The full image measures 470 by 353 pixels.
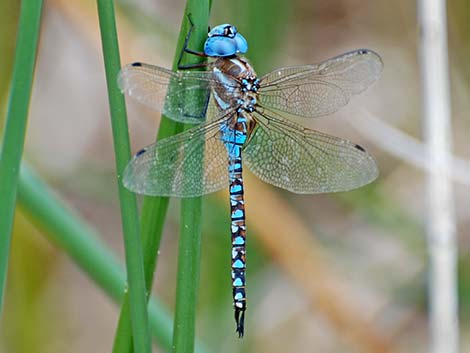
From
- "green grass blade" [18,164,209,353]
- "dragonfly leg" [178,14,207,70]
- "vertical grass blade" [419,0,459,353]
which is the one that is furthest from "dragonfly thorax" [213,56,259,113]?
"vertical grass blade" [419,0,459,353]

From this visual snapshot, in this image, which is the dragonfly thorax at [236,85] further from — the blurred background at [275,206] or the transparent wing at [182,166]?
the blurred background at [275,206]

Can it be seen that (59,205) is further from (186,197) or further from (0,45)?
(0,45)

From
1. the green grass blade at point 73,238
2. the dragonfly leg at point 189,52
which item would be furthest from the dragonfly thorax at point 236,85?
the green grass blade at point 73,238

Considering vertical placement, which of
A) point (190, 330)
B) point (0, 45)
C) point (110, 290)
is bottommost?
point (190, 330)

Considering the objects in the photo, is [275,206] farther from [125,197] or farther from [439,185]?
[125,197]

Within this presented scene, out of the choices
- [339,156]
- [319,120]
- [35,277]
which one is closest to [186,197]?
[339,156]

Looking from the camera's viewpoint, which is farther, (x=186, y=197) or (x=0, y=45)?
(x=0, y=45)

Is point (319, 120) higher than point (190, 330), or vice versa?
point (319, 120)
